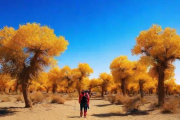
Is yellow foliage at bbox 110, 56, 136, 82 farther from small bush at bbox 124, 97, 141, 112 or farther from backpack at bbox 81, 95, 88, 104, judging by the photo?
backpack at bbox 81, 95, 88, 104

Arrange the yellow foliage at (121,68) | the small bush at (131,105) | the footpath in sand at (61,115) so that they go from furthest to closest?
the yellow foliage at (121,68) < the small bush at (131,105) < the footpath in sand at (61,115)

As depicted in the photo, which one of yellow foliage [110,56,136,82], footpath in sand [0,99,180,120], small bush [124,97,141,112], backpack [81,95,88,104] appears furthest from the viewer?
yellow foliage [110,56,136,82]

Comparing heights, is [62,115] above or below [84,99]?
below

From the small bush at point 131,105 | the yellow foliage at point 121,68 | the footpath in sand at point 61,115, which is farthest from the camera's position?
the yellow foliage at point 121,68

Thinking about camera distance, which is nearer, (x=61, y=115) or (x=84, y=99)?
(x=84, y=99)

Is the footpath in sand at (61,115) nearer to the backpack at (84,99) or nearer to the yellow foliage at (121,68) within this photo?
the backpack at (84,99)

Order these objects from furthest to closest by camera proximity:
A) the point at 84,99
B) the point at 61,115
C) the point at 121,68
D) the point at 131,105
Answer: the point at 121,68, the point at 131,105, the point at 61,115, the point at 84,99

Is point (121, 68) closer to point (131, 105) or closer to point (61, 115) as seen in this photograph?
point (131, 105)

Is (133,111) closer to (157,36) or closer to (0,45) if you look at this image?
(157,36)

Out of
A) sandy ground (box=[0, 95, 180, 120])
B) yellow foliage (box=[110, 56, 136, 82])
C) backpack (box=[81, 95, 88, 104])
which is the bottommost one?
sandy ground (box=[0, 95, 180, 120])

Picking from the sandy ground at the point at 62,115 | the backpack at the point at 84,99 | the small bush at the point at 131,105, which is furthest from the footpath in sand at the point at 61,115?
the backpack at the point at 84,99

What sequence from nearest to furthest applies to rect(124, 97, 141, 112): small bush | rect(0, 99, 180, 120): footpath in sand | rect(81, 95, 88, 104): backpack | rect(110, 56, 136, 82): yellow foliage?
rect(0, 99, 180, 120): footpath in sand < rect(81, 95, 88, 104): backpack < rect(124, 97, 141, 112): small bush < rect(110, 56, 136, 82): yellow foliage

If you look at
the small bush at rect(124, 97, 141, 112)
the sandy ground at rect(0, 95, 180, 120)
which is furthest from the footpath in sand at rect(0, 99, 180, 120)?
the small bush at rect(124, 97, 141, 112)

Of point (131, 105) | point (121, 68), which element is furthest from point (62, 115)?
point (121, 68)
